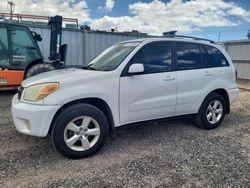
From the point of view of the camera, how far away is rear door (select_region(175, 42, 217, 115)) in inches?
170

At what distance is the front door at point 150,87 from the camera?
146 inches

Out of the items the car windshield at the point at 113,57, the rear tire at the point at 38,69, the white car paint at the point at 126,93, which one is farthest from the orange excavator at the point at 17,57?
the white car paint at the point at 126,93

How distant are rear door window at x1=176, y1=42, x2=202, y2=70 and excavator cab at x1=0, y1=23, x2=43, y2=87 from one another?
522cm

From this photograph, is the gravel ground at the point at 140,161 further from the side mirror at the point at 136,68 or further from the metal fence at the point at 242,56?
the metal fence at the point at 242,56

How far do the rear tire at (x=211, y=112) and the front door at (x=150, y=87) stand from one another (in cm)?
81

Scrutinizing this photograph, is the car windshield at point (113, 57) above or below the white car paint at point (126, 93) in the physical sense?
above

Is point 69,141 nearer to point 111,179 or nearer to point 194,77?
point 111,179

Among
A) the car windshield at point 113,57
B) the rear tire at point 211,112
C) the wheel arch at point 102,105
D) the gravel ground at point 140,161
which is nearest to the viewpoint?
the gravel ground at point 140,161

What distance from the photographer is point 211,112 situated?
15.9 feet

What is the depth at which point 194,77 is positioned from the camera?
14.5ft

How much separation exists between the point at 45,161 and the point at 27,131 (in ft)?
1.63

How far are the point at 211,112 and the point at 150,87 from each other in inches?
68.2

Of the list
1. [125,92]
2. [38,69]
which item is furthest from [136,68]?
[38,69]

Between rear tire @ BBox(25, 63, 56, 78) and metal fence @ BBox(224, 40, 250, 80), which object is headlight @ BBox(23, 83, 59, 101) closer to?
rear tire @ BBox(25, 63, 56, 78)
